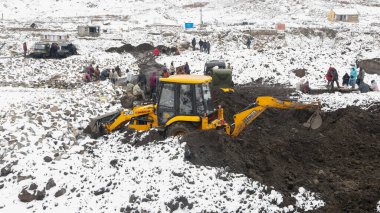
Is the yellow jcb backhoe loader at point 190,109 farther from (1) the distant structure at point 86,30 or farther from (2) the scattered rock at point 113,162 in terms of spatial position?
(1) the distant structure at point 86,30

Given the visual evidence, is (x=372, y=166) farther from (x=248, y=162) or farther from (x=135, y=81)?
(x=135, y=81)

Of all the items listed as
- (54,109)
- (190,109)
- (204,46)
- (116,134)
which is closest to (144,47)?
(204,46)

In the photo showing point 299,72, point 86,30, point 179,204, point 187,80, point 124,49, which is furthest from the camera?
point 86,30

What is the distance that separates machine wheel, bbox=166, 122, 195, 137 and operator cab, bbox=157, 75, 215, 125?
11.9 inches

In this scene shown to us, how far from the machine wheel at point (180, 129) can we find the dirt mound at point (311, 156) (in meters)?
0.85

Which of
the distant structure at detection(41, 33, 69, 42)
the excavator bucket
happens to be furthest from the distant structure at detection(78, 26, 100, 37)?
the excavator bucket

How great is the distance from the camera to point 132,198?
9797 mm

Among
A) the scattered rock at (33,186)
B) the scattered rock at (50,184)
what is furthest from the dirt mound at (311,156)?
the scattered rock at (33,186)

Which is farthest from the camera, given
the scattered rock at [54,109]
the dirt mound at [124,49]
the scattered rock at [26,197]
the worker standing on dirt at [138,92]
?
the dirt mound at [124,49]

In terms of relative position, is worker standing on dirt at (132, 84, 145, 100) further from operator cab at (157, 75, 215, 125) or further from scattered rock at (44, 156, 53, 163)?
scattered rock at (44, 156, 53, 163)

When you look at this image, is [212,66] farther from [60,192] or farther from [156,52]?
[60,192]

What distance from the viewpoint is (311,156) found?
12086 millimetres

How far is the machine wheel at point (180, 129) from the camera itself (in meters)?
12.2

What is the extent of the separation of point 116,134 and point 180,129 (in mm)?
2747
